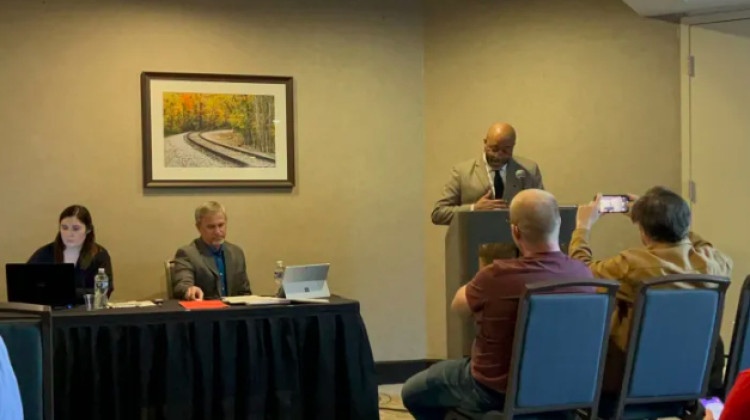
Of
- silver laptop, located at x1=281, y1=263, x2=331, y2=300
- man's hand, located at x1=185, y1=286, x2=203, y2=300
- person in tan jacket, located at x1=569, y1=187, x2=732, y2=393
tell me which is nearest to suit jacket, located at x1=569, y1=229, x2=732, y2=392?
person in tan jacket, located at x1=569, y1=187, x2=732, y2=393

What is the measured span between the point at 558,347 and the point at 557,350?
0.01 m

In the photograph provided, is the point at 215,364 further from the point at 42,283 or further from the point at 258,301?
the point at 42,283

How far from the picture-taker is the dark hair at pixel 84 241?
176 inches

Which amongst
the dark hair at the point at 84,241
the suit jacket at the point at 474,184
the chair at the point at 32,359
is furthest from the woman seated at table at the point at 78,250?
the suit jacket at the point at 474,184

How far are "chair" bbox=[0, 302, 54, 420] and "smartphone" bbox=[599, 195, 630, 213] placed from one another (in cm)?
222

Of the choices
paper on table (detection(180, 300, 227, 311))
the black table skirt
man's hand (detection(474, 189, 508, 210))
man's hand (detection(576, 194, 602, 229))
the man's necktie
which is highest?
the man's necktie

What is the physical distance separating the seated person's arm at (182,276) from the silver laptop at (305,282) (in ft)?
2.04

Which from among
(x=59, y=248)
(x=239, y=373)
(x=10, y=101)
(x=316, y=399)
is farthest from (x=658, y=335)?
(x=10, y=101)

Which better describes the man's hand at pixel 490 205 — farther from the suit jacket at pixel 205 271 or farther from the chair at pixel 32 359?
the chair at pixel 32 359

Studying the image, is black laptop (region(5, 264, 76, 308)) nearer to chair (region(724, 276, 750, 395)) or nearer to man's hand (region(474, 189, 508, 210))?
man's hand (region(474, 189, 508, 210))

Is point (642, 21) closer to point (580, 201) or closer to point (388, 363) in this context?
point (580, 201)

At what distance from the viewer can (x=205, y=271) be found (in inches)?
178

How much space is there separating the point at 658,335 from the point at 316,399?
5.45 feet

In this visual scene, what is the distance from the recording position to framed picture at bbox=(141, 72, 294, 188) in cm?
506
